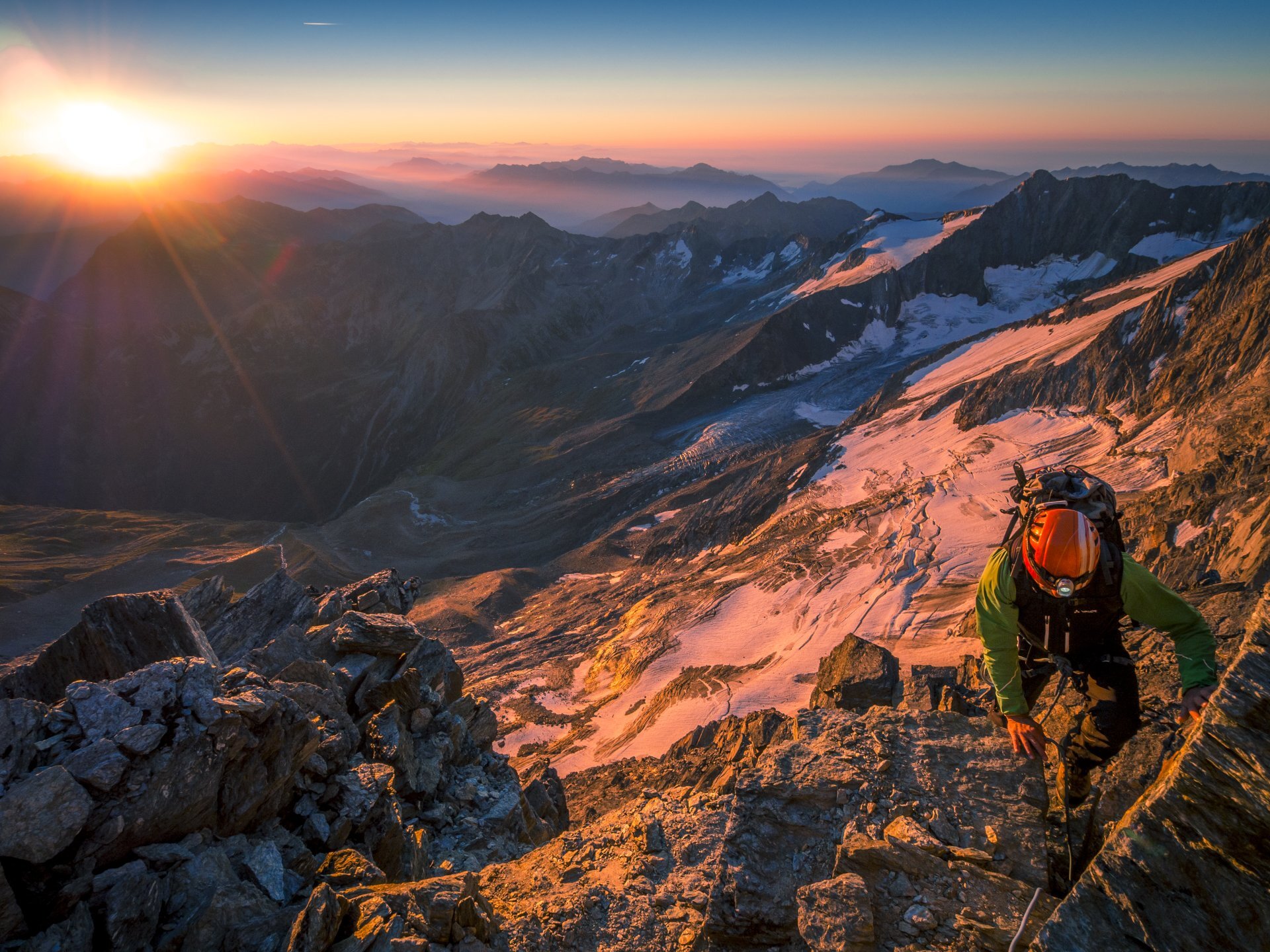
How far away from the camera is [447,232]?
509 feet

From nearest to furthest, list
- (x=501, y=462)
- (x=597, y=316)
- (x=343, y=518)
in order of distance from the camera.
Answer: (x=343, y=518) → (x=501, y=462) → (x=597, y=316)

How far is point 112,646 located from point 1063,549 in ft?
53.9

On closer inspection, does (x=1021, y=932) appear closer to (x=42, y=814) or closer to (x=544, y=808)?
(x=42, y=814)

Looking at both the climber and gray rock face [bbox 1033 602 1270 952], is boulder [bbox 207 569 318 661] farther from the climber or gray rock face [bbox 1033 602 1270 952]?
gray rock face [bbox 1033 602 1270 952]

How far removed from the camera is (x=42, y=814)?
647cm

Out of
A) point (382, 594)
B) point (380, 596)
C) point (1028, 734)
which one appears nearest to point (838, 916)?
point (1028, 734)

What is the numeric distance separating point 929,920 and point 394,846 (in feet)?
25.6

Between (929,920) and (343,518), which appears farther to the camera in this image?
(343,518)

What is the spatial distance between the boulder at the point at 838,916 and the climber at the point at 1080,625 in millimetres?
2002

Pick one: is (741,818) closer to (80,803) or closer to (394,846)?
(394,846)

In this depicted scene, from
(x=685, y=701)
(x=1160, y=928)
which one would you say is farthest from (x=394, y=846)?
(x=685, y=701)

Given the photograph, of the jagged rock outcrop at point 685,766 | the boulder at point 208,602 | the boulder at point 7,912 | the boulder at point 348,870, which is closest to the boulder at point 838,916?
the boulder at point 348,870

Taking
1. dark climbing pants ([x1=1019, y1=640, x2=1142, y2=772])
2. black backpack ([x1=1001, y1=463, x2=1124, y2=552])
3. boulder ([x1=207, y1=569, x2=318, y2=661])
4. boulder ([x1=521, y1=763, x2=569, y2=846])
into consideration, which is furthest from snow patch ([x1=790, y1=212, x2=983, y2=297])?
dark climbing pants ([x1=1019, y1=640, x2=1142, y2=772])

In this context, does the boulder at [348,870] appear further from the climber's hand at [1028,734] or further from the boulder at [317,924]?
the climber's hand at [1028,734]
